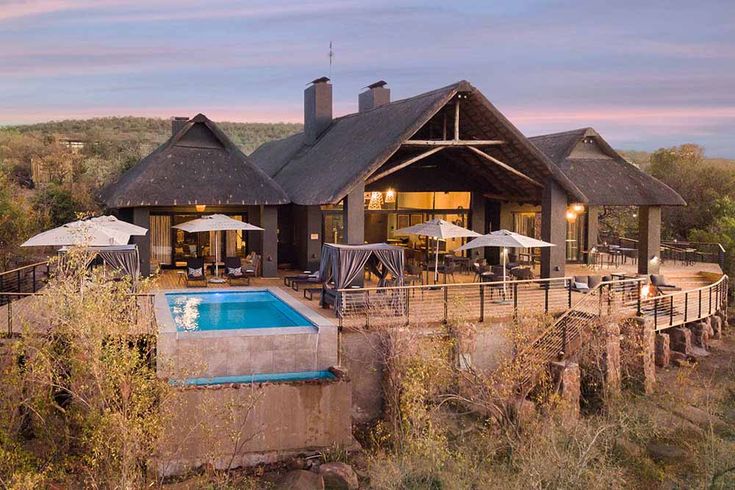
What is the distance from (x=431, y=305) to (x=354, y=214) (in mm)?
3492

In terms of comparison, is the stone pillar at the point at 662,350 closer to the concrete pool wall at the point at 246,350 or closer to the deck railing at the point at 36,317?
the concrete pool wall at the point at 246,350

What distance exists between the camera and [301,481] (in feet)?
39.1

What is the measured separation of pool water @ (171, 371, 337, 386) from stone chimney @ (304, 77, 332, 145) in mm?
16081

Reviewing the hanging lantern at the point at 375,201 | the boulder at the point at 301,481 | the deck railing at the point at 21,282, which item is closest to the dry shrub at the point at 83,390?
the boulder at the point at 301,481

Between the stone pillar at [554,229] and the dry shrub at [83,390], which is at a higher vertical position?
the stone pillar at [554,229]

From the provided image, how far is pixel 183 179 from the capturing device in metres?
20.9

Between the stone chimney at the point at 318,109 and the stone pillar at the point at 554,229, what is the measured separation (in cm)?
1155

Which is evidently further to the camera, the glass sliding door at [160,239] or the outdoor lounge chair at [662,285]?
the glass sliding door at [160,239]

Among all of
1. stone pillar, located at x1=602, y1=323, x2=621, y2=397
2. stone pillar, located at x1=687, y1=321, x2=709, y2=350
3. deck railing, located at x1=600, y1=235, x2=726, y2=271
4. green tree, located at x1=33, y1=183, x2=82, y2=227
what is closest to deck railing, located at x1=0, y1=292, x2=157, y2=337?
stone pillar, located at x1=602, y1=323, x2=621, y2=397

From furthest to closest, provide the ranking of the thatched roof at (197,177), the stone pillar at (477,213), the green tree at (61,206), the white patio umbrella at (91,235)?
the green tree at (61,206), the stone pillar at (477,213), the thatched roof at (197,177), the white patio umbrella at (91,235)

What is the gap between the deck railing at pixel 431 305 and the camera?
571 inches

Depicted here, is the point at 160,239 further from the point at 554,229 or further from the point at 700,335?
the point at 700,335

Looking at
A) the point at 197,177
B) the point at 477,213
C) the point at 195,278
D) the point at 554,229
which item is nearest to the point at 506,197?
the point at 477,213

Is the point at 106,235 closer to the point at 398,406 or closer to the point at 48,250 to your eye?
the point at 398,406
